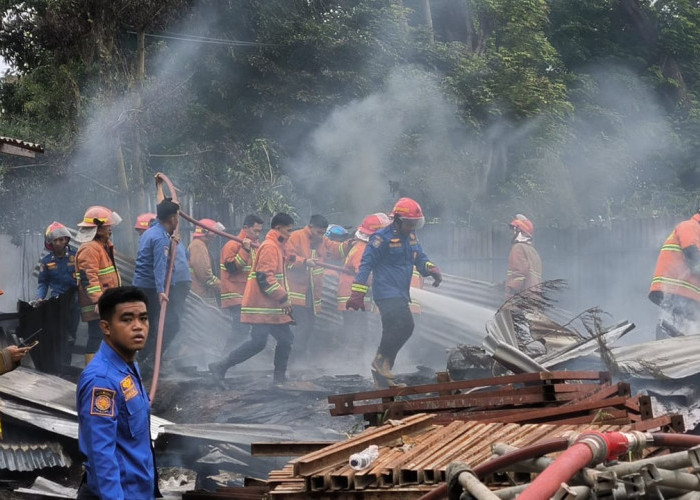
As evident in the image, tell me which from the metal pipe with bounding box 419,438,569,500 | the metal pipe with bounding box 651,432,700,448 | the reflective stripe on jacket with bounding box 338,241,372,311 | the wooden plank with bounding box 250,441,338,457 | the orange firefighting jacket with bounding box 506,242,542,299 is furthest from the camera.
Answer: the orange firefighting jacket with bounding box 506,242,542,299

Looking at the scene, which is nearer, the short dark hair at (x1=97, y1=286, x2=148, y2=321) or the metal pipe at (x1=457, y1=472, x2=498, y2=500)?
the metal pipe at (x1=457, y1=472, x2=498, y2=500)

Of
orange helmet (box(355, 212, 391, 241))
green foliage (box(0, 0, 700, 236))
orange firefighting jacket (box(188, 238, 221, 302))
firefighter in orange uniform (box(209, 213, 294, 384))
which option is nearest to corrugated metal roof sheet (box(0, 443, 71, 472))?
firefighter in orange uniform (box(209, 213, 294, 384))

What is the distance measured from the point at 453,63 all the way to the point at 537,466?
62.7 ft

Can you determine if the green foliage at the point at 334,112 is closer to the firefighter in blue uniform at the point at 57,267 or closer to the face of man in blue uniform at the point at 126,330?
the firefighter in blue uniform at the point at 57,267

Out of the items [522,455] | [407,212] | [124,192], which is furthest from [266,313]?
[522,455]

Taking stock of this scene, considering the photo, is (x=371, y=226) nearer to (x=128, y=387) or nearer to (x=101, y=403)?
(x=128, y=387)

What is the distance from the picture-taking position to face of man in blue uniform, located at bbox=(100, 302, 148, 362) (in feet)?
14.5

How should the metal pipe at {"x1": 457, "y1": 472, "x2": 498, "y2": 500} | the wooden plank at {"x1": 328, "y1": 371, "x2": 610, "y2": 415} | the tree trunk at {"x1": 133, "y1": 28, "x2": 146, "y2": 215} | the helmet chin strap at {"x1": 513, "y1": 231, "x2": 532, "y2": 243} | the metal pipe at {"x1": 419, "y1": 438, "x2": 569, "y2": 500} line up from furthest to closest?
the tree trunk at {"x1": 133, "y1": 28, "x2": 146, "y2": 215} → the helmet chin strap at {"x1": 513, "y1": 231, "x2": 532, "y2": 243} → the wooden plank at {"x1": 328, "y1": 371, "x2": 610, "y2": 415} → the metal pipe at {"x1": 419, "y1": 438, "x2": 569, "y2": 500} → the metal pipe at {"x1": 457, "y1": 472, "x2": 498, "y2": 500}

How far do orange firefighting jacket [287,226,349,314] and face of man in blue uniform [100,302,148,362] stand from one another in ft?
30.2

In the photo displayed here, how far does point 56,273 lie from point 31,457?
5.02 m

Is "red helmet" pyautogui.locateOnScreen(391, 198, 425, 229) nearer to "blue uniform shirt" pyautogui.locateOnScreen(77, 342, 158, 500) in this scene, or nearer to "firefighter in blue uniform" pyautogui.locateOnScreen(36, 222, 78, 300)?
"firefighter in blue uniform" pyautogui.locateOnScreen(36, 222, 78, 300)

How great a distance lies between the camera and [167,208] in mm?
10773

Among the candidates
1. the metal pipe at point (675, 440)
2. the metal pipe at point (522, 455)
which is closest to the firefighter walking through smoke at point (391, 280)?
the metal pipe at point (675, 440)

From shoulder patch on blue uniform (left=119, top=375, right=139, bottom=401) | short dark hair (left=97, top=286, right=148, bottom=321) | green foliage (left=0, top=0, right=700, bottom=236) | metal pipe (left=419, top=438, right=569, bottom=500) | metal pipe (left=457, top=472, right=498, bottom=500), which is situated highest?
green foliage (left=0, top=0, right=700, bottom=236)
